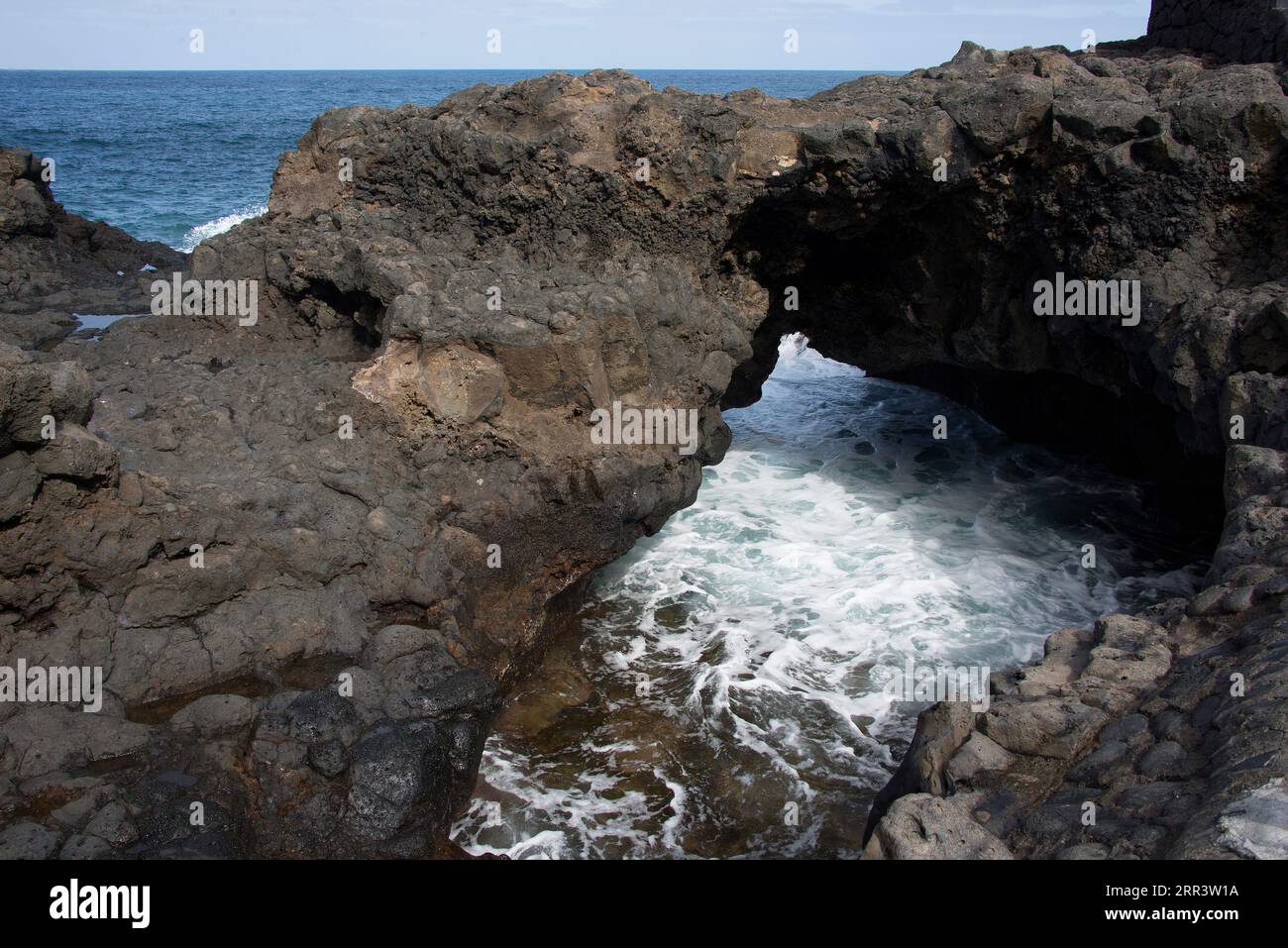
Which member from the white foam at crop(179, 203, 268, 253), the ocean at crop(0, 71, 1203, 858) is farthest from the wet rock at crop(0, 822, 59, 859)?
the white foam at crop(179, 203, 268, 253)

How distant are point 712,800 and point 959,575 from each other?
4.33 meters

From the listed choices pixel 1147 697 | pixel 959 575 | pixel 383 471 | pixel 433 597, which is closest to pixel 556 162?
pixel 383 471

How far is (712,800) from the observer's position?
6812 millimetres
